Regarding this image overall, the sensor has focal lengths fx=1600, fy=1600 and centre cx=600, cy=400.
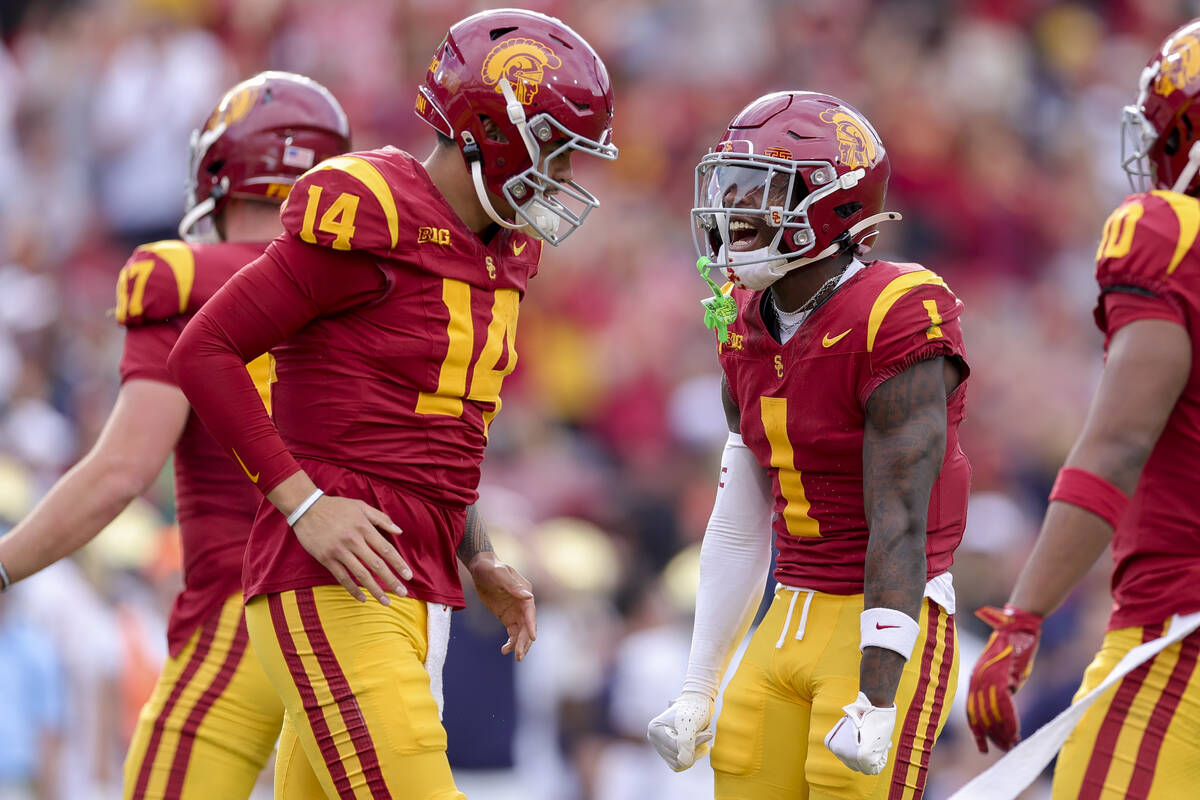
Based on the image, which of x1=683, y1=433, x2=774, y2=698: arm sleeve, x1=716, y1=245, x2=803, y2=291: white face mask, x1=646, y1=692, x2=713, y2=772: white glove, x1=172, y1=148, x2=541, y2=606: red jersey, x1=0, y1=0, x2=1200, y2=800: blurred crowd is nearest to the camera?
x1=172, y1=148, x2=541, y2=606: red jersey

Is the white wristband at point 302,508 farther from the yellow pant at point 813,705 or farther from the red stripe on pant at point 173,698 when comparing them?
the yellow pant at point 813,705

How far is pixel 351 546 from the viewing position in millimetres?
3195

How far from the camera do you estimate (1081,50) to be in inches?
476

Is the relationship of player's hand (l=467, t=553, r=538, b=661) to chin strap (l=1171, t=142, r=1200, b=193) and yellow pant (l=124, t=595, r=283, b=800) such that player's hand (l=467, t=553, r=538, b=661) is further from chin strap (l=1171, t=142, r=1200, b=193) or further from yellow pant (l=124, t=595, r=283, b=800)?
chin strap (l=1171, t=142, r=1200, b=193)

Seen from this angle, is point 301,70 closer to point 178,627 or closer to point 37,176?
point 37,176

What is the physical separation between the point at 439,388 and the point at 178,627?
1.08m

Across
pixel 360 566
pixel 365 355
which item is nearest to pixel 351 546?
pixel 360 566

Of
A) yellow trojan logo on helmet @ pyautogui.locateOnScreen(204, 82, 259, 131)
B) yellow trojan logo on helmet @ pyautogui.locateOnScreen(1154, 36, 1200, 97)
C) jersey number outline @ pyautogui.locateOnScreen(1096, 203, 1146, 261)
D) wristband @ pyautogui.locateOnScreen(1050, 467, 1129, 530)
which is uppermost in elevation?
yellow trojan logo on helmet @ pyautogui.locateOnScreen(204, 82, 259, 131)

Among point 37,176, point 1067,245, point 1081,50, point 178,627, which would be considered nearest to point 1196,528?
point 178,627

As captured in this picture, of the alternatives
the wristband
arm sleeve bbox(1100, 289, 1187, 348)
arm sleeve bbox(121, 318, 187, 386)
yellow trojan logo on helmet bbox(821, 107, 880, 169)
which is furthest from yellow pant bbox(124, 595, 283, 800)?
arm sleeve bbox(1100, 289, 1187, 348)

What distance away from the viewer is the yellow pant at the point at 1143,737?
10.7 ft

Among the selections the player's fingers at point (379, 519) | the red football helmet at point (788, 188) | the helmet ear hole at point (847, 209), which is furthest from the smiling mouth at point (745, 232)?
the player's fingers at point (379, 519)

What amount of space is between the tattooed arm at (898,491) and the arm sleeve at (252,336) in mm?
1111

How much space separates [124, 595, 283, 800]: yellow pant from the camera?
3.78m
